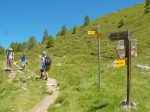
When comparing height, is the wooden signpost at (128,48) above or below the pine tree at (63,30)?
below

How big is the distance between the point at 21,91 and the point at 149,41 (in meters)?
46.1

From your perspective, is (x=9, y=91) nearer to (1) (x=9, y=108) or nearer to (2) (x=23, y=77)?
(1) (x=9, y=108)

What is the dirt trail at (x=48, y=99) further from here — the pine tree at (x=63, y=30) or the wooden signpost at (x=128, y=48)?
the pine tree at (x=63, y=30)

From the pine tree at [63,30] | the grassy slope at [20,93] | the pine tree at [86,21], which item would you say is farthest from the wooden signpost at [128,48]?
the pine tree at [86,21]

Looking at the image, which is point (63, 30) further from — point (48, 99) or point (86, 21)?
point (48, 99)

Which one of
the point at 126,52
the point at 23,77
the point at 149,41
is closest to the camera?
the point at 126,52

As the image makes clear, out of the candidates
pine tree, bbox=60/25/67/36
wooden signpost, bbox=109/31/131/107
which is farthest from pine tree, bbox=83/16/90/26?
wooden signpost, bbox=109/31/131/107

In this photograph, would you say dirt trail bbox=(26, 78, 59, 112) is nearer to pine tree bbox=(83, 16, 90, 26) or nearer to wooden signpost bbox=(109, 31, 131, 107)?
wooden signpost bbox=(109, 31, 131, 107)

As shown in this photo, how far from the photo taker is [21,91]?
2242cm

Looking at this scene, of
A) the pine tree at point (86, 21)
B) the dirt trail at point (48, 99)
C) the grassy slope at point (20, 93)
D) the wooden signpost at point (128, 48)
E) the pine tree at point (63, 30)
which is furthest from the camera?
the pine tree at point (86, 21)

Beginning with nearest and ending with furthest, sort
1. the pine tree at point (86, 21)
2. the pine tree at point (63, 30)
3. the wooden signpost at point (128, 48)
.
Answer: the wooden signpost at point (128, 48), the pine tree at point (63, 30), the pine tree at point (86, 21)

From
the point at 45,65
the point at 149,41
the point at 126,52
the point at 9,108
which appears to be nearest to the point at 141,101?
the point at 126,52

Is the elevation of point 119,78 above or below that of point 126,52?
below

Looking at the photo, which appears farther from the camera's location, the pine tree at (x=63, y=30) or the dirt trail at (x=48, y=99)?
the pine tree at (x=63, y=30)
